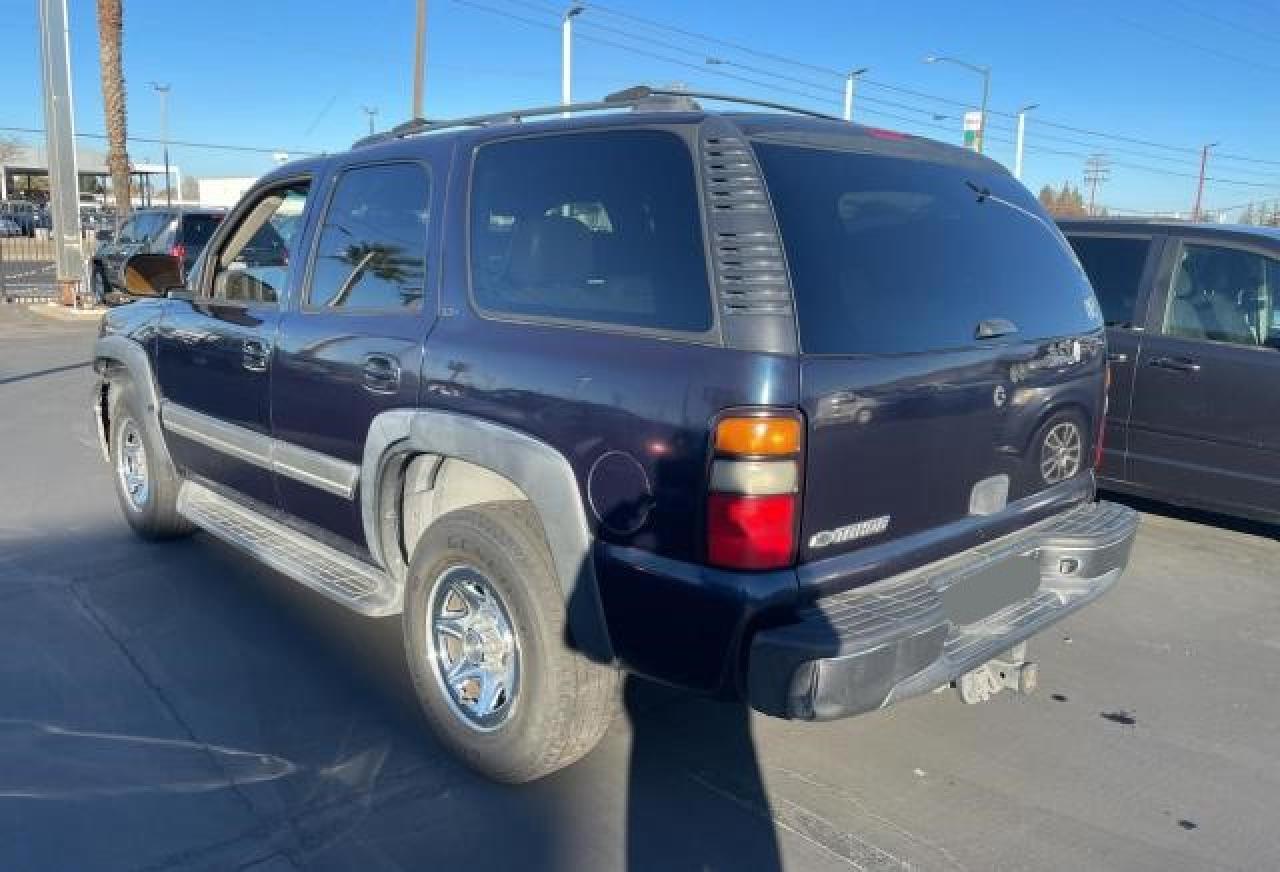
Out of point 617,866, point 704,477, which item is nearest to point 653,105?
point 704,477

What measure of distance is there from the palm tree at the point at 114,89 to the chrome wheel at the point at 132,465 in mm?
18018

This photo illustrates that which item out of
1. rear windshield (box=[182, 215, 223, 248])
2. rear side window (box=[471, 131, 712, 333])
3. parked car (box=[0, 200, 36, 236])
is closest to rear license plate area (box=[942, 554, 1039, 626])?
rear side window (box=[471, 131, 712, 333])

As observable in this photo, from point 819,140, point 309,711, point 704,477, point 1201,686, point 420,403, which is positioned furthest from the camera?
point 1201,686

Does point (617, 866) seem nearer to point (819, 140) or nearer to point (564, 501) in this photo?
point (564, 501)

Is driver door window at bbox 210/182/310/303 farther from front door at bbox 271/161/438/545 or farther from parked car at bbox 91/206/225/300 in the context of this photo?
parked car at bbox 91/206/225/300

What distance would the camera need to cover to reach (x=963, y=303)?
118 inches

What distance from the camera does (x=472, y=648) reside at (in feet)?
10.4

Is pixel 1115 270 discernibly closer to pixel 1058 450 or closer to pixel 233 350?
pixel 1058 450

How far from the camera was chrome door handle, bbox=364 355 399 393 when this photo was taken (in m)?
3.26

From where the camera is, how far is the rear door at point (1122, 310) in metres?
5.59

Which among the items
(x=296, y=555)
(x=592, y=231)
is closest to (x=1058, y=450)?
(x=592, y=231)

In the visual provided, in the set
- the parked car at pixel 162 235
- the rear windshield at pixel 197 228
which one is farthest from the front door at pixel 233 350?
the rear windshield at pixel 197 228

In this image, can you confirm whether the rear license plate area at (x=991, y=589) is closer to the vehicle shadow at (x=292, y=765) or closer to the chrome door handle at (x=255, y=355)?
the vehicle shadow at (x=292, y=765)

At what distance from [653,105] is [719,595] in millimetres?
1454
